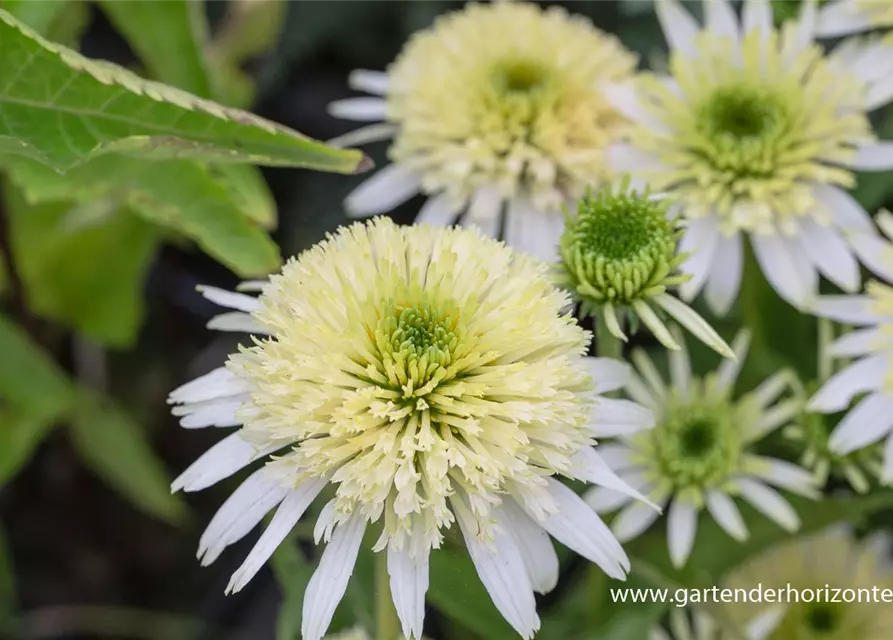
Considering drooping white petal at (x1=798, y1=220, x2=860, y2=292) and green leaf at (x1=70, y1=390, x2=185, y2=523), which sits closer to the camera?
drooping white petal at (x1=798, y1=220, x2=860, y2=292)

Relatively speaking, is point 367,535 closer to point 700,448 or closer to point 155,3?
point 700,448

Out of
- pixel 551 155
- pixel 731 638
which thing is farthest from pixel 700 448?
pixel 551 155

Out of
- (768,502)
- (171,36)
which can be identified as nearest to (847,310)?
(768,502)

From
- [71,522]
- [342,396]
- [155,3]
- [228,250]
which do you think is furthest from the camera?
[71,522]

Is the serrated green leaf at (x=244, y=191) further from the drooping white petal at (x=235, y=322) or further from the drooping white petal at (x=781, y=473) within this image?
the drooping white petal at (x=781, y=473)

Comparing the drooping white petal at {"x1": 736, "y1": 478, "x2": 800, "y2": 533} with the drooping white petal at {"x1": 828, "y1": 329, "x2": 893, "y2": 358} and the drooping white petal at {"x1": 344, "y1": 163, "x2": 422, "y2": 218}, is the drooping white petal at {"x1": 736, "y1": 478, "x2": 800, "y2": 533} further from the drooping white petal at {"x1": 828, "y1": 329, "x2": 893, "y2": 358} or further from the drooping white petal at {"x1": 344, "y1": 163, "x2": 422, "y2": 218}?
the drooping white petal at {"x1": 344, "y1": 163, "x2": 422, "y2": 218}

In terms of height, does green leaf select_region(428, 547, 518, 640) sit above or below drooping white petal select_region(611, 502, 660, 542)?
below

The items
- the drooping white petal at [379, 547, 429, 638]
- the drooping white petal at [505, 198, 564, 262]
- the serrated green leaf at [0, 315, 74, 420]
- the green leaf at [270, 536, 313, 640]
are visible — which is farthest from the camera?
the serrated green leaf at [0, 315, 74, 420]

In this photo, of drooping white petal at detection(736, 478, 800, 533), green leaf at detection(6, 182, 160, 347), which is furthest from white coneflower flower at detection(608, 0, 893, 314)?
green leaf at detection(6, 182, 160, 347)
